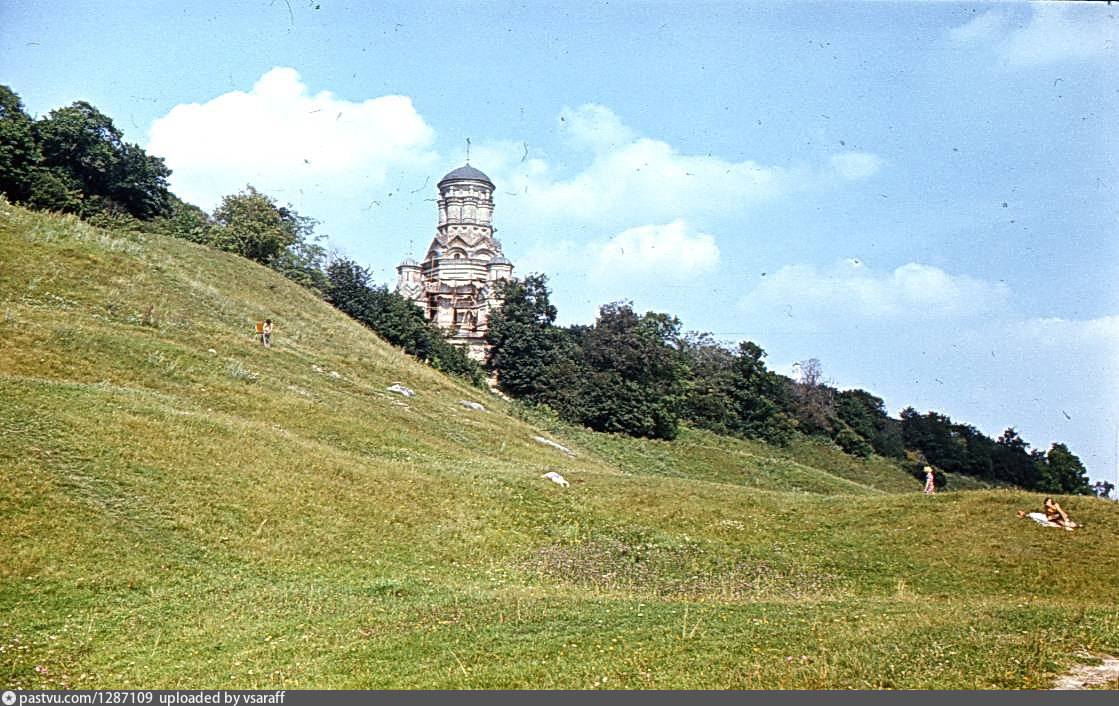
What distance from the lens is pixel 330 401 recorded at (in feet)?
135

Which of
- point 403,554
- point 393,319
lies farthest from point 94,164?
point 403,554

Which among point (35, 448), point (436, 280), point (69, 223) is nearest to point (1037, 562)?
point (35, 448)

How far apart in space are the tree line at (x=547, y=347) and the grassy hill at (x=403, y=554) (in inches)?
1270

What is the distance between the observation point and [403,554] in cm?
2367

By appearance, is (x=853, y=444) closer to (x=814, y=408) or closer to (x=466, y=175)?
(x=814, y=408)

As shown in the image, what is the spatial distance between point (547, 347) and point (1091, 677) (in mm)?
78999

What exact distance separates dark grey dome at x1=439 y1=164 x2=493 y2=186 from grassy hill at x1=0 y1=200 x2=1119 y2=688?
8053 centimetres

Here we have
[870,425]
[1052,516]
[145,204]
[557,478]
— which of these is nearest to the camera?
[1052,516]

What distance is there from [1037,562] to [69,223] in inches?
2178

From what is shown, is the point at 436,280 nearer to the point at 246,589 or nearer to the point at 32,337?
the point at 32,337

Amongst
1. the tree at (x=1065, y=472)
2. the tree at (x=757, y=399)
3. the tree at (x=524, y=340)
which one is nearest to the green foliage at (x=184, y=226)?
the tree at (x=524, y=340)

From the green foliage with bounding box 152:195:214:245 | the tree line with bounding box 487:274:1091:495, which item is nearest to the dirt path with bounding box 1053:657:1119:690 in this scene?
the tree line with bounding box 487:274:1091:495

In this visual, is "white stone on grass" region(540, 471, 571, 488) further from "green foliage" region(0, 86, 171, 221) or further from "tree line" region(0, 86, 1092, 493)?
"green foliage" region(0, 86, 171, 221)

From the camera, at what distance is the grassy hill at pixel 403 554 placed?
13781 mm
